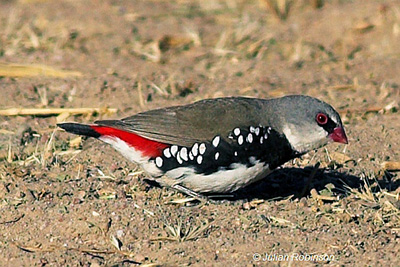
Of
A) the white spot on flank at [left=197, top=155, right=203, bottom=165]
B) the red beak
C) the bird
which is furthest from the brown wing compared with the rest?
the red beak

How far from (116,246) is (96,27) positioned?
566 cm

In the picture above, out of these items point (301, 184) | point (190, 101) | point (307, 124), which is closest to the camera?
point (307, 124)

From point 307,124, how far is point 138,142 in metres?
1.28

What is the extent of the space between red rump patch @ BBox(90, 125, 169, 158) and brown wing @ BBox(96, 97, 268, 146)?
3 cm

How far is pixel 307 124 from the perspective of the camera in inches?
235

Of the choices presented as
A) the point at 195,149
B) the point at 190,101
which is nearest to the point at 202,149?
the point at 195,149

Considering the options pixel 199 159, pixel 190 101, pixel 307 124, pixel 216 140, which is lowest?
pixel 190 101

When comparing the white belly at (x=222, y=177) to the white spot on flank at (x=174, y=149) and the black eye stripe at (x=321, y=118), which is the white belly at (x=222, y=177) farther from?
the black eye stripe at (x=321, y=118)

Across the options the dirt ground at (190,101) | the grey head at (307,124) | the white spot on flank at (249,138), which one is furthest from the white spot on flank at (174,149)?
the grey head at (307,124)

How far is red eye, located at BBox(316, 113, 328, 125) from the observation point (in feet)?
19.6

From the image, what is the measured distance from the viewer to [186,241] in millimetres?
5492

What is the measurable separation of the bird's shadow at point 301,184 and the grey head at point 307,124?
0.46m

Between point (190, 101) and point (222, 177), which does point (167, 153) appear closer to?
point (222, 177)

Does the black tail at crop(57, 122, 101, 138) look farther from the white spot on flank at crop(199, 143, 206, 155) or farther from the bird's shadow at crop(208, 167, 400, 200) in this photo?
the bird's shadow at crop(208, 167, 400, 200)
